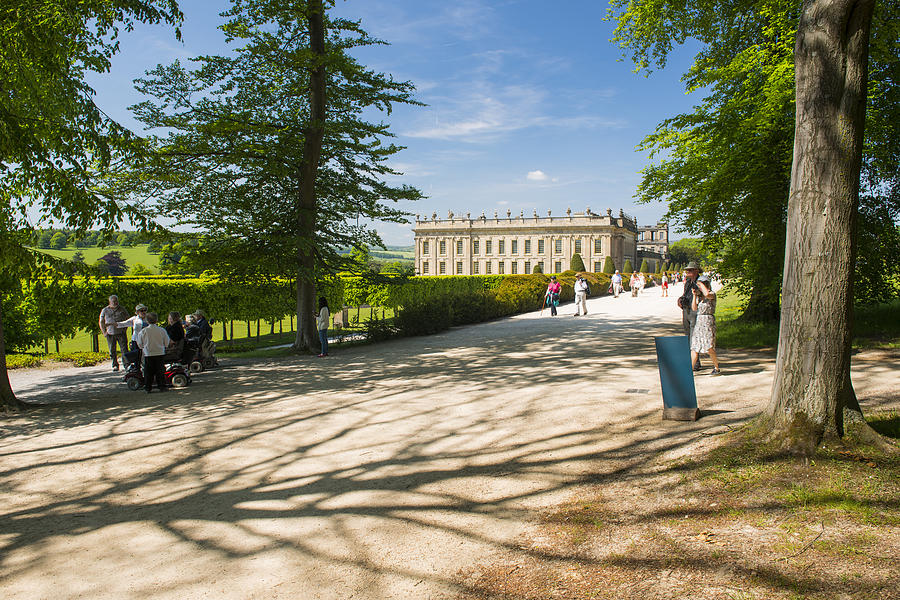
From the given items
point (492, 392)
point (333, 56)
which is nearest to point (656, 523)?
point (492, 392)

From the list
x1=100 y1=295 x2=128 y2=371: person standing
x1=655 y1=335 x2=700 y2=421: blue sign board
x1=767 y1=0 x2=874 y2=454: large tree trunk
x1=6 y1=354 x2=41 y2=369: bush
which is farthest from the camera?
x1=6 y1=354 x2=41 y2=369: bush

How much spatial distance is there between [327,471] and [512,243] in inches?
3888

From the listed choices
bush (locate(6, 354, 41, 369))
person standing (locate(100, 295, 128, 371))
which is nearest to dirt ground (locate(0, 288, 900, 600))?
person standing (locate(100, 295, 128, 371))

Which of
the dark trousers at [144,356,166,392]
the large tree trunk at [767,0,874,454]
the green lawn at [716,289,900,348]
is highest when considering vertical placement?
the large tree trunk at [767,0,874,454]

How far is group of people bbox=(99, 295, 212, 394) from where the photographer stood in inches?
373

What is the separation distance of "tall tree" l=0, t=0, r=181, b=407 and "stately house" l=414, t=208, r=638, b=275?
9299 centimetres

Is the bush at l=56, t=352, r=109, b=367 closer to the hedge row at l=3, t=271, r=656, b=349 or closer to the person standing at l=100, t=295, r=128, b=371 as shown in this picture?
the hedge row at l=3, t=271, r=656, b=349

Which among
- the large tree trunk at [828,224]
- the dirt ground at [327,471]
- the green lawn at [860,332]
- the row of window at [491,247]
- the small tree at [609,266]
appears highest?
the row of window at [491,247]

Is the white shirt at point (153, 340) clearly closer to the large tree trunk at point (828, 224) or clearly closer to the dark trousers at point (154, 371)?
the dark trousers at point (154, 371)

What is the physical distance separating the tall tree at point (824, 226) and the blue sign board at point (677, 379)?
1586 mm

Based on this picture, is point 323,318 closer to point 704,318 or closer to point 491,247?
point 704,318

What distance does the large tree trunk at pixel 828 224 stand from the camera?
13.9ft

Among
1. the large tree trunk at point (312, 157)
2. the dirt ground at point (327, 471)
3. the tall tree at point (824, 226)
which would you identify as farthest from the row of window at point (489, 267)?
the tall tree at point (824, 226)

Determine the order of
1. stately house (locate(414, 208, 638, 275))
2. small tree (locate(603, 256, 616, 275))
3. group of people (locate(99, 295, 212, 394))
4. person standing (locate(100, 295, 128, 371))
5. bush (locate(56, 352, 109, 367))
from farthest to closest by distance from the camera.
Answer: stately house (locate(414, 208, 638, 275)), small tree (locate(603, 256, 616, 275)), bush (locate(56, 352, 109, 367)), person standing (locate(100, 295, 128, 371)), group of people (locate(99, 295, 212, 394))
